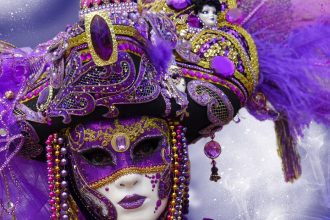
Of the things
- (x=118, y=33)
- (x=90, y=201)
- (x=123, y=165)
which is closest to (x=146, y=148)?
(x=123, y=165)

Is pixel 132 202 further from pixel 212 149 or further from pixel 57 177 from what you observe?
pixel 212 149

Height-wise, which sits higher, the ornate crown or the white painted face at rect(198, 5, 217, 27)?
the white painted face at rect(198, 5, 217, 27)

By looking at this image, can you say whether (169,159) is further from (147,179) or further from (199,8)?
(199,8)

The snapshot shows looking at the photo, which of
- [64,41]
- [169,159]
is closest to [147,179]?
[169,159]

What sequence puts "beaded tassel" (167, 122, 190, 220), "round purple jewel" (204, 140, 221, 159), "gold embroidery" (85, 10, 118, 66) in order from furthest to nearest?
"round purple jewel" (204, 140, 221, 159) < "beaded tassel" (167, 122, 190, 220) < "gold embroidery" (85, 10, 118, 66)

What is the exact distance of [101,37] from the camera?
6.35 feet

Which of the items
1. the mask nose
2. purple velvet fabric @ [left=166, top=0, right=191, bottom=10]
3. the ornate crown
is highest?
purple velvet fabric @ [left=166, top=0, right=191, bottom=10]

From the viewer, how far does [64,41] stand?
2039mm

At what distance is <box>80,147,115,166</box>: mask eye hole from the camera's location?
210 centimetres

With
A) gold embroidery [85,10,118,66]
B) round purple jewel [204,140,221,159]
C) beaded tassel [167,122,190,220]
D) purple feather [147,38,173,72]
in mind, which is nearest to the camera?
gold embroidery [85,10,118,66]

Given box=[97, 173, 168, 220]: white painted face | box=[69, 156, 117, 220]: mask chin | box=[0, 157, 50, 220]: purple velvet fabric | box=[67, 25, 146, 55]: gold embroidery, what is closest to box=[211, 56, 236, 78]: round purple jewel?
box=[67, 25, 146, 55]: gold embroidery

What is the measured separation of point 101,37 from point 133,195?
0.45 metres

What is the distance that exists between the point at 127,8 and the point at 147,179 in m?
0.47

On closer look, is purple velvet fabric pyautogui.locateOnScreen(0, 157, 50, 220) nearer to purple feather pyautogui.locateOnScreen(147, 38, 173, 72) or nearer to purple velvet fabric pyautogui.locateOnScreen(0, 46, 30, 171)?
purple velvet fabric pyautogui.locateOnScreen(0, 46, 30, 171)
